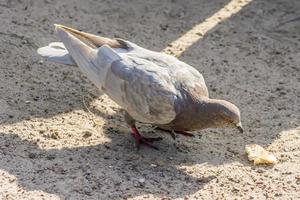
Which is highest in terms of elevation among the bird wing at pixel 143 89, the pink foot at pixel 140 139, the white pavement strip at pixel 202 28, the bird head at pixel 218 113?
the bird wing at pixel 143 89

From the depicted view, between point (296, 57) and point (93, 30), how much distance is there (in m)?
2.25

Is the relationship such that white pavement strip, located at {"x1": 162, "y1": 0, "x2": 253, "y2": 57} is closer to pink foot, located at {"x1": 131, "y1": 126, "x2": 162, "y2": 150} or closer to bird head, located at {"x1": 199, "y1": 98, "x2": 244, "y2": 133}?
pink foot, located at {"x1": 131, "y1": 126, "x2": 162, "y2": 150}

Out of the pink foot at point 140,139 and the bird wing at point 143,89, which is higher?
the bird wing at point 143,89

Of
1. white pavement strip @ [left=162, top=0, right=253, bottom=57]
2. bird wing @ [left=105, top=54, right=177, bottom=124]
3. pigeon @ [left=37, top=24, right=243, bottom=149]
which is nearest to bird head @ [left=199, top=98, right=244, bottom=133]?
pigeon @ [left=37, top=24, right=243, bottom=149]

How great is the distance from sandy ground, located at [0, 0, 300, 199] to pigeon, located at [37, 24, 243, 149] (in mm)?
330

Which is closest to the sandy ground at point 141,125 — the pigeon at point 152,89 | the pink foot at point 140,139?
the pink foot at point 140,139

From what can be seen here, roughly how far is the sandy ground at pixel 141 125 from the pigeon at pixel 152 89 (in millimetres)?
330

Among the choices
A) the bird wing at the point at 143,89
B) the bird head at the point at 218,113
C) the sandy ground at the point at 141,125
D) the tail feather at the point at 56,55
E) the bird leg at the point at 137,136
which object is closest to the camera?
the sandy ground at the point at 141,125

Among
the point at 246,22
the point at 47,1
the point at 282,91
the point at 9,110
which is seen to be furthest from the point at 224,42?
the point at 9,110

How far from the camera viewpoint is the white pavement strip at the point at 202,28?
22.8ft

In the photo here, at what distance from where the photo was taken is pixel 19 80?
5.92 m

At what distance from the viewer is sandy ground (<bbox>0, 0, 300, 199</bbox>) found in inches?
189

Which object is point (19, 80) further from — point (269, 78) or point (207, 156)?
point (269, 78)

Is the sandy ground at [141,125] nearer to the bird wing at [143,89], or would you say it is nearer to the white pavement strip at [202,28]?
the white pavement strip at [202,28]
